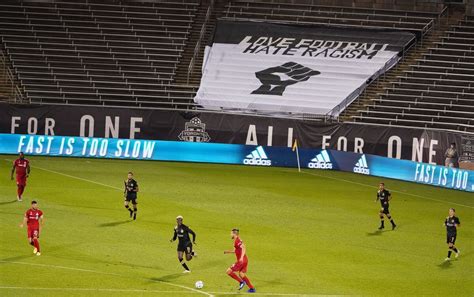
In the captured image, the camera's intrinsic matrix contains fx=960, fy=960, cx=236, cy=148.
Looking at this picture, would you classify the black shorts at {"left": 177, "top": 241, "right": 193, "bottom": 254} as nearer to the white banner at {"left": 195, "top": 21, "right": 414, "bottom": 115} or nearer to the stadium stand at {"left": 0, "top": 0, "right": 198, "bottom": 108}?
the stadium stand at {"left": 0, "top": 0, "right": 198, "bottom": 108}

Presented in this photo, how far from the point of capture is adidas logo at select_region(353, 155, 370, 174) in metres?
54.0

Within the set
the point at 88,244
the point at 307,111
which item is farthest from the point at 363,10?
the point at 88,244

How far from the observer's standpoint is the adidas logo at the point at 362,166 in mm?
54000

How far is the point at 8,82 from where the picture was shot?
60.7 meters

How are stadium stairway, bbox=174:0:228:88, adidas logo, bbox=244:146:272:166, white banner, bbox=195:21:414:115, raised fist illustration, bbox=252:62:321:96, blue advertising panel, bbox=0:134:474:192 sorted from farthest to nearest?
stadium stairway, bbox=174:0:228:88 → raised fist illustration, bbox=252:62:321:96 → white banner, bbox=195:21:414:115 → adidas logo, bbox=244:146:272:166 → blue advertising panel, bbox=0:134:474:192

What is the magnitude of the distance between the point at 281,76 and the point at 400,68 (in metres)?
7.95

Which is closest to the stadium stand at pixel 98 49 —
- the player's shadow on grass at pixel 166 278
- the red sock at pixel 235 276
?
the player's shadow on grass at pixel 166 278

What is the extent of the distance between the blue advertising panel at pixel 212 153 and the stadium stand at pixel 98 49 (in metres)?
5.50

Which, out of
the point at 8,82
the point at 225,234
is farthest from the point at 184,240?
the point at 8,82

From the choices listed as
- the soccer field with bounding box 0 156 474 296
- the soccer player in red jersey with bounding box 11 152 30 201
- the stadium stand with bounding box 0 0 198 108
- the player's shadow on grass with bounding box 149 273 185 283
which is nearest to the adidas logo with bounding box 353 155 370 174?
the soccer field with bounding box 0 156 474 296

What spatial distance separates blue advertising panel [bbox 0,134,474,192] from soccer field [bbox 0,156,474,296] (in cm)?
131

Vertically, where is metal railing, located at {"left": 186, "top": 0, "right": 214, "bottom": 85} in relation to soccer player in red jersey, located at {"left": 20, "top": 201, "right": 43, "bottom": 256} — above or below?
above

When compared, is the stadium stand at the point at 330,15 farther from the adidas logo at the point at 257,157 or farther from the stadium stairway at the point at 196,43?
the adidas logo at the point at 257,157

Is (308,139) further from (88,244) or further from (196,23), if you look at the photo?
(88,244)
